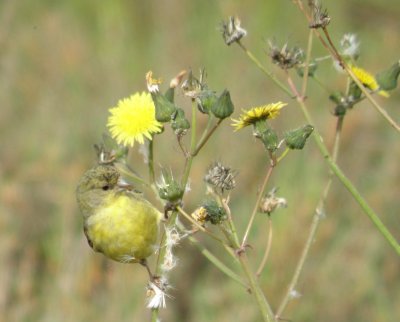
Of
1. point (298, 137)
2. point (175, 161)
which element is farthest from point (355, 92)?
point (175, 161)

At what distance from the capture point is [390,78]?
2.46 metres

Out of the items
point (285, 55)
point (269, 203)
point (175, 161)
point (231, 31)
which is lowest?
point (269, 203)

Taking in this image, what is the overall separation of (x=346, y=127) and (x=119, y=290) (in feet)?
7.85

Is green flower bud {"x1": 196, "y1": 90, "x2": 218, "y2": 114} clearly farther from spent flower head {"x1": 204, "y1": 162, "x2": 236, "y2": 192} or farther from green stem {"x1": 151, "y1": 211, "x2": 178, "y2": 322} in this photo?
green stem {"x1": 151, "y1": 211, "x2": 178, "y2": 322}

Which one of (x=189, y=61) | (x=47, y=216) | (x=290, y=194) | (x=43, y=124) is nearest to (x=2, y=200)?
(x=47, y=216)

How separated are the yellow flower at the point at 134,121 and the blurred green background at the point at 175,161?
1.88 m

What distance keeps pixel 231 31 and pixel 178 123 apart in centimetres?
42

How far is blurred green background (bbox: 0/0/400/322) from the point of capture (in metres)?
4.38

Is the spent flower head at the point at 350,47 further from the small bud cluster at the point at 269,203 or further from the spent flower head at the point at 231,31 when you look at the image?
the small bud cluster at the point at 269,203

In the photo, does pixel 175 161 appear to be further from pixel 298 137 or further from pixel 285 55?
pixel 298 137

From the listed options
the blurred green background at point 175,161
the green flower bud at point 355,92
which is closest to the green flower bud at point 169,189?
the green flower bud at point 355,92

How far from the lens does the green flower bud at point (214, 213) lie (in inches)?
80.7

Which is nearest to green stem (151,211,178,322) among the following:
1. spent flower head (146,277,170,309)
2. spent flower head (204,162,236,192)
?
spent flower head (146,277,170,309)

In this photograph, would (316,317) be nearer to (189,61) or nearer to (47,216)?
(47,216)
